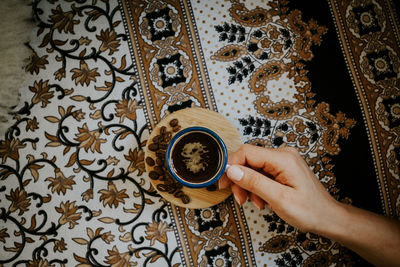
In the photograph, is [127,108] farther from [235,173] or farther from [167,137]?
[235,173]

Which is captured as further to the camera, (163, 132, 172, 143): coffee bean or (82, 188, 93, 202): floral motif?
(82, 188, 93, 202): floral motif

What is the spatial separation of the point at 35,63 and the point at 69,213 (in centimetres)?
64

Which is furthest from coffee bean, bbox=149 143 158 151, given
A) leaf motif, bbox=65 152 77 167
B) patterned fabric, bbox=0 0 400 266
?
leaf motif, bbox=65 152 77 167

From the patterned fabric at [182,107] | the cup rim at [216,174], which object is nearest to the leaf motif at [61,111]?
the patterned fabric at [182,107]

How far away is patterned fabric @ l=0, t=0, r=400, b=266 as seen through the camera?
1176mm

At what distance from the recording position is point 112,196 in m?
1.18

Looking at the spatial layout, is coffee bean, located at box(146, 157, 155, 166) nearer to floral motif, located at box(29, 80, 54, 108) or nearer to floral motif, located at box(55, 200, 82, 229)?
floral motif, located at box(55, 200, 82, 229)

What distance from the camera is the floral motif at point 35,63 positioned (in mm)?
1204

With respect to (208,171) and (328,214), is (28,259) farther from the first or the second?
(328,214)

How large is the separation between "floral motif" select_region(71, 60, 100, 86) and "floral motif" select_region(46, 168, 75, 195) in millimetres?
378

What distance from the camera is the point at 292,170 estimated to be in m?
0.97

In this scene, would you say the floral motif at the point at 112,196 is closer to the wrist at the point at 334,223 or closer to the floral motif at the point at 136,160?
the floral motif at the point at 136,160

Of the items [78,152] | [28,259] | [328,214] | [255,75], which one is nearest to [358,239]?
[328,214]

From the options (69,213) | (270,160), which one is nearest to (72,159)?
(69,213)
